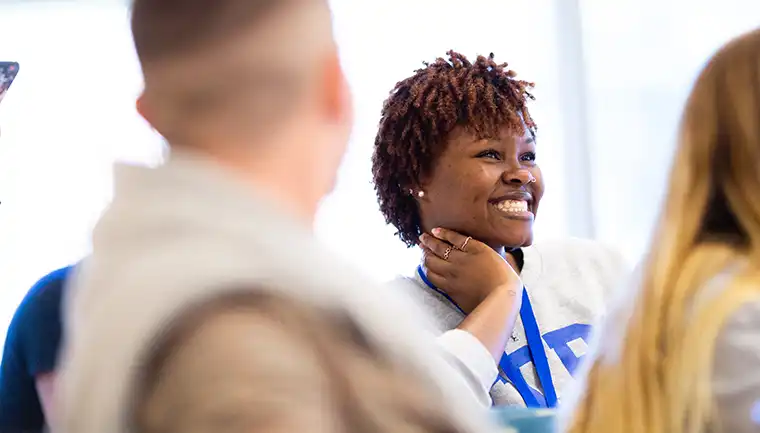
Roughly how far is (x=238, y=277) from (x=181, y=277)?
3 cm

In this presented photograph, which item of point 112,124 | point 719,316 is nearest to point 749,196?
point 719,316

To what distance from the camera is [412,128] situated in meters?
1.54

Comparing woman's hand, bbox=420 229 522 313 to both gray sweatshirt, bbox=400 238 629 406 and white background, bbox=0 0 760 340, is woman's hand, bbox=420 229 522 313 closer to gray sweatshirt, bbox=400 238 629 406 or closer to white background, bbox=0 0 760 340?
gray sweatshirt, bbox=400 238 629 406

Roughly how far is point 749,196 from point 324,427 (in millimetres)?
650

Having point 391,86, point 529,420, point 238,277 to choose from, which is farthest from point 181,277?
point 391,86

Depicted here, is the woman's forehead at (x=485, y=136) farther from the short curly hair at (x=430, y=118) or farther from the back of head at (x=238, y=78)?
the back of head at (x=238, y=78)

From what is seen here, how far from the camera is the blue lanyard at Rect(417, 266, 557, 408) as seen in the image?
128 cm

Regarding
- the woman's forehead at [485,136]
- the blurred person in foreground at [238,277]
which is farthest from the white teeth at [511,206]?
the blurred person in foreground at [238,277]

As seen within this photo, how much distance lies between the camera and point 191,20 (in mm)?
423

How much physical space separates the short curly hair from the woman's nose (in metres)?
0.08

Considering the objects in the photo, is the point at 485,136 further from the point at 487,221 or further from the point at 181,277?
the point at 181,277

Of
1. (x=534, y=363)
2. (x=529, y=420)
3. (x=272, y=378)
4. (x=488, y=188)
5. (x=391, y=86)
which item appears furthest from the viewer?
(x=391, y=86)

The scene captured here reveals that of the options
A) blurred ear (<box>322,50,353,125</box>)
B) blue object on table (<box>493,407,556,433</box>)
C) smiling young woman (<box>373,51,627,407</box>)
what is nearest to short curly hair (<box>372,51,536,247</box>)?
smiling young woman (<box>373,51,627,407</box>)

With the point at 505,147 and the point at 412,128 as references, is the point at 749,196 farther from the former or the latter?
the point at 412,128
